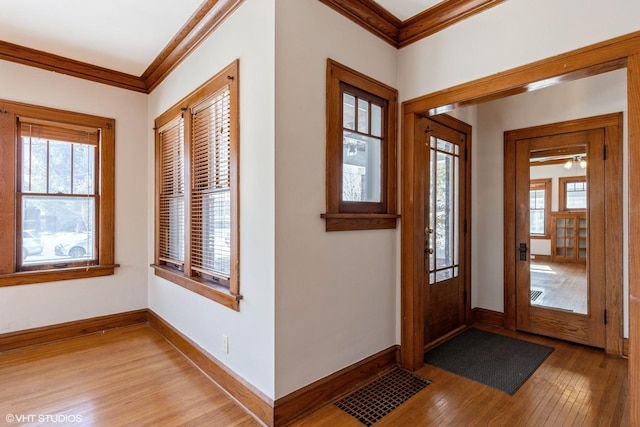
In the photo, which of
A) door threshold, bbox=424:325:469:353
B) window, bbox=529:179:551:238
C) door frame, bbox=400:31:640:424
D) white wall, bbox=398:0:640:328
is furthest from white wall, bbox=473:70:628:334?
door frame, bbox=400:31:640:424

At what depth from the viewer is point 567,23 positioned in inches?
75.6

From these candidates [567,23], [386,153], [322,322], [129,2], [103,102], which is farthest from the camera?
[103,102]

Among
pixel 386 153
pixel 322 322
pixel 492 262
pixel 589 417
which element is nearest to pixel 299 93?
pixel 386 153

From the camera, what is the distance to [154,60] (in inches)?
133

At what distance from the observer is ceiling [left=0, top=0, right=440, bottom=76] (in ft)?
8.15

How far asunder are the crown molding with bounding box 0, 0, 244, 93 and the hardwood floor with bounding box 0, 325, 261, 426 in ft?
9.24

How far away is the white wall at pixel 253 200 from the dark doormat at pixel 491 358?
1.64 meters

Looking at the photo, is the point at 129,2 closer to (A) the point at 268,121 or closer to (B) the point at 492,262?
(A) the point at 268,121

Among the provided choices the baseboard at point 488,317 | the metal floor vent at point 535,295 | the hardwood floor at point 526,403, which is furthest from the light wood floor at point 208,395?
the baseboard at point 488,317

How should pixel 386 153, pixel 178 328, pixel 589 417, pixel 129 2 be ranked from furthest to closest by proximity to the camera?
pixel 178 328, pixel 386 153, pixel 129 2, pixel 589 417

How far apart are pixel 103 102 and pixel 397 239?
3554 millimetres

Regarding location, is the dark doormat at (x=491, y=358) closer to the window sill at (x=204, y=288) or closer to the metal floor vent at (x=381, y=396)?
the metal floor vent at (x=381, y=396)

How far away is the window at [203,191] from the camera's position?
2377 mm

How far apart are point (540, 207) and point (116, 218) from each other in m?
4.70
